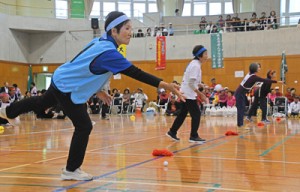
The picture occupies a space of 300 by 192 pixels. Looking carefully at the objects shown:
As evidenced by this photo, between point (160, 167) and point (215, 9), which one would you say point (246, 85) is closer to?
point (160, 167)

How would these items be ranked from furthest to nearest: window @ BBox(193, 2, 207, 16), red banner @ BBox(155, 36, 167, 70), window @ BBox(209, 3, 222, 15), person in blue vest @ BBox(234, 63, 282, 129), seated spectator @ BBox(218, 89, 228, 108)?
1. window @ BBox(193, 2, 207, 16)
2. window @ BBox(209, 3, 222, 15)
3. red banner @ BBox(155, 36, 167, 70)
4. seated spectator @ BBox(218, 89, 228, 108)
5. person in blue vest @ BBox(234, 63, 282, 129)

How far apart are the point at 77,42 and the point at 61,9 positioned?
255 centimetres

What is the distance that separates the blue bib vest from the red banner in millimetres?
20649

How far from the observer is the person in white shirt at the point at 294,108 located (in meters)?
18.0

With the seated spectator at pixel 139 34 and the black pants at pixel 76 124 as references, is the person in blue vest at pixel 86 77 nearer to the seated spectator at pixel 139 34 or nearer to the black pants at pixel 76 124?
the black pants at pixel 76 124

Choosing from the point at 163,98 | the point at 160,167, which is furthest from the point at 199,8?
the point at 160,167

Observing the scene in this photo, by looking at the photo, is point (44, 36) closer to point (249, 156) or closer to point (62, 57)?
point (62, 57)

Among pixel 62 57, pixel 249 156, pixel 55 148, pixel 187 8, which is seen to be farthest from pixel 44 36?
pixel 249 156

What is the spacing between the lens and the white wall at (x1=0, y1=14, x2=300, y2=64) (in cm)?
2311

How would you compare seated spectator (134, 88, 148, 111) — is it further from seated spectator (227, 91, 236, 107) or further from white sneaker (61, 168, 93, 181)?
white sneaker (61, 168, 93, 181)

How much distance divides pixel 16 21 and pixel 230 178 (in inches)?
945

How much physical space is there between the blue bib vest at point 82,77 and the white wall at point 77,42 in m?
20.8

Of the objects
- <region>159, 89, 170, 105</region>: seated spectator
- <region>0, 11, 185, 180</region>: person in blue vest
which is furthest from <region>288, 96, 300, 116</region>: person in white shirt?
<region>0, 11, 185, 180</region>: person in blue vest

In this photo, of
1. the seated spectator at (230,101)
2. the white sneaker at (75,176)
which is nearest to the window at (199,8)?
the seated spectator at (230,101)
